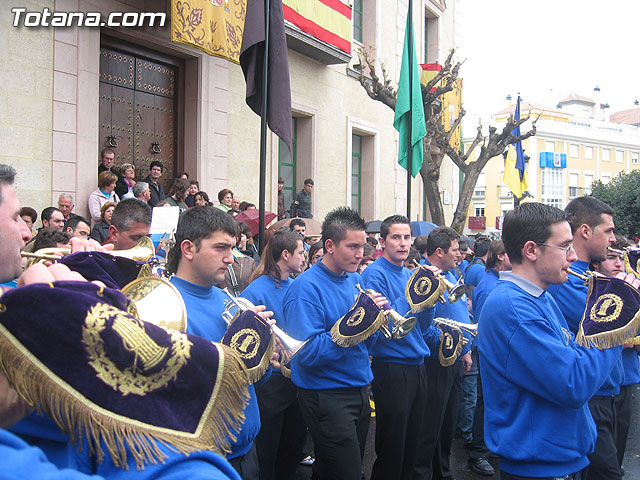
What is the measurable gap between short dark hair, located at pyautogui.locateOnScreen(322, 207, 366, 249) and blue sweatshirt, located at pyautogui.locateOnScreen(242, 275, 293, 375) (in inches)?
20.6

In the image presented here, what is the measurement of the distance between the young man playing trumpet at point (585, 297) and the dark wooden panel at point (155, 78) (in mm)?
8438

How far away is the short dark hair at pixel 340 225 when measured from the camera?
434 centimetres

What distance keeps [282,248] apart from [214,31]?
6.64 metres

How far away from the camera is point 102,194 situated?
26.3 feet

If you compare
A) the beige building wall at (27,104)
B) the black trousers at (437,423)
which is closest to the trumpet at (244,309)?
the black trousers at (437,423)

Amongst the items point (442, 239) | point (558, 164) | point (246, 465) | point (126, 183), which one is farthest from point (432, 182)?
point (558, 164)

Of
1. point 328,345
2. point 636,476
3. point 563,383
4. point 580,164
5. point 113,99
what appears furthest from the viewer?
point 580,164

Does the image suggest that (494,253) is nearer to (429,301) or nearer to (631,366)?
(429,301)

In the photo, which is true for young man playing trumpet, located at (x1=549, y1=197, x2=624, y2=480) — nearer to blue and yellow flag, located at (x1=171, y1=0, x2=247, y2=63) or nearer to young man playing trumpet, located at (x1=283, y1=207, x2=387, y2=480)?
young man playing trumpet, located at (x1=283, y1=207, x2=387, y2=480)

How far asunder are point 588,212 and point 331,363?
83.2 inches

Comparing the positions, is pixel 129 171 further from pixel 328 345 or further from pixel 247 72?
pixel 328 345

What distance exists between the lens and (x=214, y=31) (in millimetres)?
9930

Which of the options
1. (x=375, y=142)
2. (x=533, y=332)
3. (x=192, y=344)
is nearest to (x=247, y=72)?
(x=533, y=332)

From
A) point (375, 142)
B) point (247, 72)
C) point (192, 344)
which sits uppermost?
point (375, 142)
